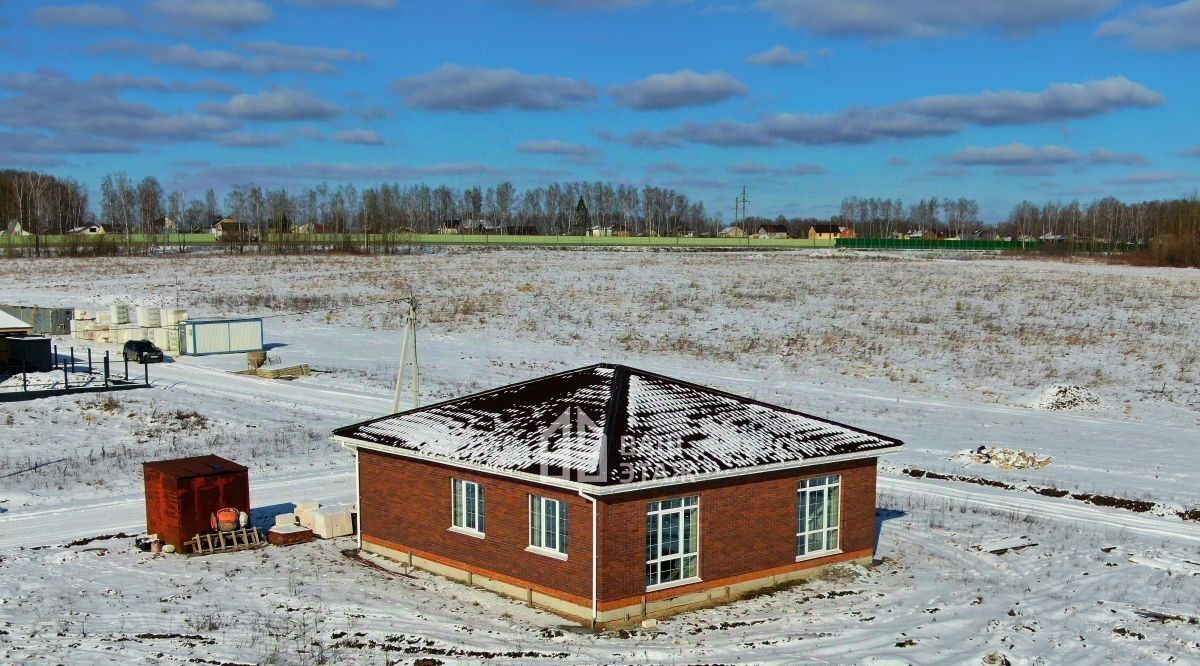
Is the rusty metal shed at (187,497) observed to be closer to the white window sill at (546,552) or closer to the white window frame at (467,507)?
the white window frame at (467,507)

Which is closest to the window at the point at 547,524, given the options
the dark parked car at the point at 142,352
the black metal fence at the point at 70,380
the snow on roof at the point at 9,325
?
the black metal fence at the point at 70,380

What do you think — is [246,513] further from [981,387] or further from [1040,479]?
[981,387]

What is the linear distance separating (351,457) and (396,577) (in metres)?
11.4

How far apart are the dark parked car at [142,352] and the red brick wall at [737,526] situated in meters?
34.0

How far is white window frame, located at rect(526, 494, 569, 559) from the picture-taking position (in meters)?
18.2

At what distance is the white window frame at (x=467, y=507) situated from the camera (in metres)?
19.8

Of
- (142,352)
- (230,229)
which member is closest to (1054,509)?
(142,352)

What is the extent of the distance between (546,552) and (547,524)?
51 centimetres

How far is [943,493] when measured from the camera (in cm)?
2753

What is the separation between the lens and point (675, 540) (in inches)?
731

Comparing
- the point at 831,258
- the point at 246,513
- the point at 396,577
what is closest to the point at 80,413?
the point at 246,513

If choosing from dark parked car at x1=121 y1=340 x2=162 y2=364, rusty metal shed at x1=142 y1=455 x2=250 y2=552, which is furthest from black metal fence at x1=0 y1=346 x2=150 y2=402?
rusty metal shed at x1=142 y1=455 x2=250 y2=552

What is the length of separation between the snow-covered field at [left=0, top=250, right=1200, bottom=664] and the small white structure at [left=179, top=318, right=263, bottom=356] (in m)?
1.29

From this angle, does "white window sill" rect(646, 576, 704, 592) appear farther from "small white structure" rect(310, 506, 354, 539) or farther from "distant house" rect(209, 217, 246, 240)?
"distant house" rect(209, 217, 246, 240)
